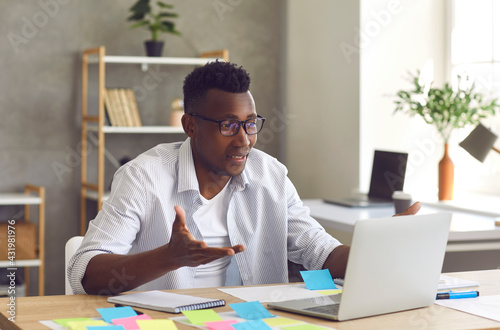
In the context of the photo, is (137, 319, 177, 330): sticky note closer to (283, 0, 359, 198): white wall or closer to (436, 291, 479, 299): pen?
(436, 291, 479, 299): pen

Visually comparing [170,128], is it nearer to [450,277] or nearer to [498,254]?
[498,254]

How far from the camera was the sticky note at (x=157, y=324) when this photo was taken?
4.04 feet

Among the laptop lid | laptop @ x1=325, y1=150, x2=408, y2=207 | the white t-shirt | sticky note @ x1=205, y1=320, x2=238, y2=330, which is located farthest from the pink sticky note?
laptop @ x1=325, y1=150, x2=408, y2=207

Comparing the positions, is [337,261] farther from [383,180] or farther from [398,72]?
[398,72]

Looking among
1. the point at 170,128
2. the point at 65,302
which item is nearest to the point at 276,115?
the point at 170,128

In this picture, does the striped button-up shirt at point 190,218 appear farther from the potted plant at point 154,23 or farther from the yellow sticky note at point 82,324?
the potted plant at point 154,23

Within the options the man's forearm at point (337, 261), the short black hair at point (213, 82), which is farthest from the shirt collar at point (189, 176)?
the man's forearm at point (337, 261)

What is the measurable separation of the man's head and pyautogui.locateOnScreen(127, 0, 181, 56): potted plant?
1937 millimetres

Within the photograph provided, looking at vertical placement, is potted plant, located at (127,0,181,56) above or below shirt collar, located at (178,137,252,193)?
above

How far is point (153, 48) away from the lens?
385 centimetres

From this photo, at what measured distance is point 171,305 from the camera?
1.39 m

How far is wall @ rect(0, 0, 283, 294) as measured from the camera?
379 centimetres

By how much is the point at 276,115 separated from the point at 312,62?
0.47 metres

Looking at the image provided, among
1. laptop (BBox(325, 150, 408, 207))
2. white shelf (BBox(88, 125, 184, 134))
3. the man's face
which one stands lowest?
laptop (BBox(325, 150, 408, 207))
